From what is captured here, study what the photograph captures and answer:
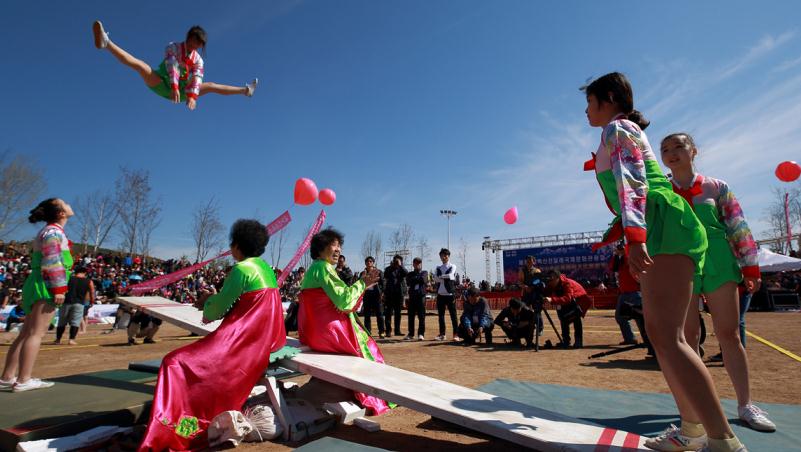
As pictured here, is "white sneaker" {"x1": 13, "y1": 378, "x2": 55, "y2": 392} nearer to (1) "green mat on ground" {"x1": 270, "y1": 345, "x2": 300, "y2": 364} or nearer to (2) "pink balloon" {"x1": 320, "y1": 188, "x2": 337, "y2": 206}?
(1) "green mat on ground" {"x1": 270, "y1": 345, "x2": 300, "y2": 364}

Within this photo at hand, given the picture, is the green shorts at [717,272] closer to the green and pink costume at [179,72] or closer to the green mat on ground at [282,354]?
the green mat on ground at [282,354]

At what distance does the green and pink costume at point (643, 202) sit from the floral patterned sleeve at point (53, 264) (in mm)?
4153

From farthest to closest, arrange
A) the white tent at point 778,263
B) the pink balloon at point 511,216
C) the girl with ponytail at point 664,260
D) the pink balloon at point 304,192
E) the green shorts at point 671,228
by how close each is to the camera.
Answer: the pink balloon at point 511,216
the white tent at point 778,263
the pink balloon at point 304,192
the green shorts at point 671,228
the girl with ponytail at point 664,260

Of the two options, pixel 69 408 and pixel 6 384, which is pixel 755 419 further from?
pixel 6 384

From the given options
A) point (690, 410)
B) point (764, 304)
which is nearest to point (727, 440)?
point (690, 410)

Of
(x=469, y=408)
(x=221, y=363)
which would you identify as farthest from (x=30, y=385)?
(x=469, y=408)

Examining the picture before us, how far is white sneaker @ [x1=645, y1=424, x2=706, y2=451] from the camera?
76.3 inches

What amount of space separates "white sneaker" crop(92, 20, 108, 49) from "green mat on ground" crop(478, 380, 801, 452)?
4.17m

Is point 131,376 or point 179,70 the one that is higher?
point 179,70

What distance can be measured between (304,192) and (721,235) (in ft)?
32.3

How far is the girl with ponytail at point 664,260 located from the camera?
175 cm

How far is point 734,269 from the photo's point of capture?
2.62 m

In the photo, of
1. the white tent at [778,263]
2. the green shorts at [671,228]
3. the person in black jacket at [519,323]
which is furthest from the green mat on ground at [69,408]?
the white tent at [778,263]

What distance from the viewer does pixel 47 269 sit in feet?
11.6
